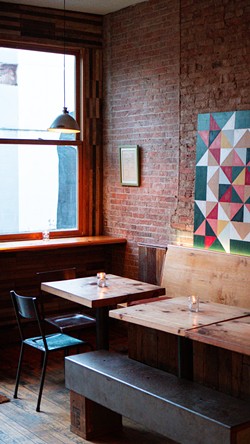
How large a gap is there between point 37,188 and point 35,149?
0.43 metres

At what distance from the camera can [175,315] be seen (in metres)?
4.40

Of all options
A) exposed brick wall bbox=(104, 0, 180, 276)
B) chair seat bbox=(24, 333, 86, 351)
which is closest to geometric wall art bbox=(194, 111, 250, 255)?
exposed brick wall bbox=(104, 0, 180, 276)

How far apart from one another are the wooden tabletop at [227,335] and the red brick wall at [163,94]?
235 centimetres

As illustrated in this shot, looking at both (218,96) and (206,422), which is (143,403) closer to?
(206,422)

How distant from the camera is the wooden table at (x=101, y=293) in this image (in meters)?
5.03

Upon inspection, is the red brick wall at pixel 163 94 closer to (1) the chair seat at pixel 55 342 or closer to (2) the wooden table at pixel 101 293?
(2) the wooden table at pixel 101 293

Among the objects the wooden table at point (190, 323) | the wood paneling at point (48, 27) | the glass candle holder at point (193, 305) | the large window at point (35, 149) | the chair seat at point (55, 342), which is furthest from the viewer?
the large window at point (35, 149)

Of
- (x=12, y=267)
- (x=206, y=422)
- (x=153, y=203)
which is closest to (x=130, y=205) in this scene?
(x=153, y=203)

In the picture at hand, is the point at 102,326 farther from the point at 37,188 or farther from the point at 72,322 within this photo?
the point at 37,188

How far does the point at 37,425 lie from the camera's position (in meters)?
4.80

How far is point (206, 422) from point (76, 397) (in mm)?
1280

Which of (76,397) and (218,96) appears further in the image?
(218,96)

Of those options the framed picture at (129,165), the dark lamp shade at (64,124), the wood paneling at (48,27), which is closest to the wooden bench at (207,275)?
the framed picture at (129,165)

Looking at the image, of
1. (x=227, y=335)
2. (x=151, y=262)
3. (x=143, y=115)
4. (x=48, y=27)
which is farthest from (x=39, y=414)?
(x=48, y=27)
